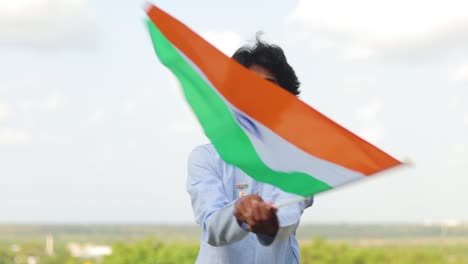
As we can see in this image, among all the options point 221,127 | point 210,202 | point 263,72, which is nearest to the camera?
point 221,127

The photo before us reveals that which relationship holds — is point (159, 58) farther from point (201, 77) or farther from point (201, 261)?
point (201, 261)

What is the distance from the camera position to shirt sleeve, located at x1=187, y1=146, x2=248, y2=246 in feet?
11.3

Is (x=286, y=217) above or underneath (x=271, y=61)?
underneath

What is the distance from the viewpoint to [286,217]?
11.5 feet

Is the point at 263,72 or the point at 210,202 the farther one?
the point at 263,72

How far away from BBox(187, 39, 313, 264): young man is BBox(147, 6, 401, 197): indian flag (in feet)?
0.43

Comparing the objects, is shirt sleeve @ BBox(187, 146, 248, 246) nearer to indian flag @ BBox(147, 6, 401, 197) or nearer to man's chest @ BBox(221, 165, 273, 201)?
man's chest @ BBox(221, 165, 273, 201)

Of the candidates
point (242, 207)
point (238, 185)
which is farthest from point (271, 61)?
point (242, 207)

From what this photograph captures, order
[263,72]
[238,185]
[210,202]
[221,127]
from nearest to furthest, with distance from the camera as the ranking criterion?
[221,127], [210,202], [238,185], [263,72]

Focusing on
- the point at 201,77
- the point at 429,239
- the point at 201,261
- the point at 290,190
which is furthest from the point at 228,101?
the point at 429,239

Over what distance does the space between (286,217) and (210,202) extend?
10.1 inches

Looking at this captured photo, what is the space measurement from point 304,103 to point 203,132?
317mm

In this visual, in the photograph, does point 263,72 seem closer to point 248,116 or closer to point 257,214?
point 248,116

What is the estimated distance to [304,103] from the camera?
11.1 feet
